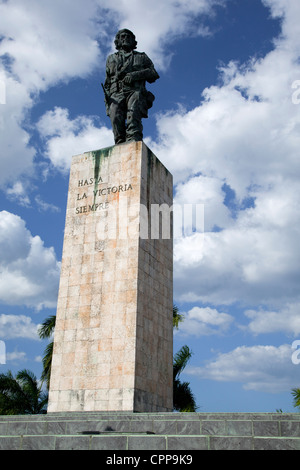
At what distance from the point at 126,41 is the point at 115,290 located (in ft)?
26.0

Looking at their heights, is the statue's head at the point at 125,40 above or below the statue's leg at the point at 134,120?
above

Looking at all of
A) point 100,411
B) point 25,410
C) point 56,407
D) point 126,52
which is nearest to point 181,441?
point 100,411

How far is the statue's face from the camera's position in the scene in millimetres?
14789

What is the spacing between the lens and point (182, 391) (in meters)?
20.4

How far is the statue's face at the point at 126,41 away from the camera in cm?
1479

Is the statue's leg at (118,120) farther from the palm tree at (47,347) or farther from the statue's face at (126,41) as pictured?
the palm tree at (47,347)

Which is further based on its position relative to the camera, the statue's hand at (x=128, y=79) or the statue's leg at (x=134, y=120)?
the statue's hand at (x=128, y=79)

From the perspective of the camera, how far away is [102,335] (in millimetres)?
11789

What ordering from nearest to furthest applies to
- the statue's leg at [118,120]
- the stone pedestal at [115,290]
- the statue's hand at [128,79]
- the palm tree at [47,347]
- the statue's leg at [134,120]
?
the stone pedestal at [115,290] → the statue's leg at [134,120] → the statue's leg at [118,120] → the statue's hand at [128,79] → the palm tree at [47,347]

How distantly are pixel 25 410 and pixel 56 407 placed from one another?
9.93 metres

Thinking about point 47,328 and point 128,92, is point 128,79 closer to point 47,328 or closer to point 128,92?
point 128,92

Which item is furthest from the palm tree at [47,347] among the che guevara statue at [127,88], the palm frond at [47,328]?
the che guevara statue at [127,88]

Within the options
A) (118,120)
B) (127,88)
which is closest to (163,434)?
(118,120)

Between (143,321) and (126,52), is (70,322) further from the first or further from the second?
(126,52)
